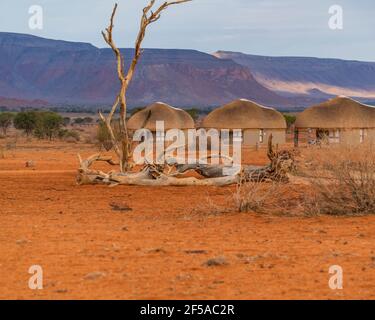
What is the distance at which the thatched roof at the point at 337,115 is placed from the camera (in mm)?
33375

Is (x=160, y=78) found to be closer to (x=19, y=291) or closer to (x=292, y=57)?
(x=292, y=57)

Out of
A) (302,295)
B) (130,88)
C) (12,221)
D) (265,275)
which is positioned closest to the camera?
(302,295)

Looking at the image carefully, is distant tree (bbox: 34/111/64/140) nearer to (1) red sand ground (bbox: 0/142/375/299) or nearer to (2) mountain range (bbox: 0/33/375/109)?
(1) red sand ground (bbox: 0/142/375/299)

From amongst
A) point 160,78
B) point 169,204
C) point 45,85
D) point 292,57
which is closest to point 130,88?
point 160,78

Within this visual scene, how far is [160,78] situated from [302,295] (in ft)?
469

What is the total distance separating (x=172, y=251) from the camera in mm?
7719

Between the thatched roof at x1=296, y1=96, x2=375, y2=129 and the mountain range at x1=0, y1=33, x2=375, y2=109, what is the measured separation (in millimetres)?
99866

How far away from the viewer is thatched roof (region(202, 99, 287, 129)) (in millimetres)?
34938

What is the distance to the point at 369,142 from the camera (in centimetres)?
1070

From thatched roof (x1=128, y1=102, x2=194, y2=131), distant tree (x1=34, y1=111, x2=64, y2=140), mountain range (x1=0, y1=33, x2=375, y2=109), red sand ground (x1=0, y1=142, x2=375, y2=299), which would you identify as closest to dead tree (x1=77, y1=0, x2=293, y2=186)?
red sand ground (x1=0, y1=142, x2=375, y2=299)

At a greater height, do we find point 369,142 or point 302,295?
point 369,142

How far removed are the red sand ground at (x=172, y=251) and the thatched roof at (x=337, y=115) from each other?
21897mm

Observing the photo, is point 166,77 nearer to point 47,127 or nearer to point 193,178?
point 47,127

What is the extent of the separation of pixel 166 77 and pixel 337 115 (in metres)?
116
